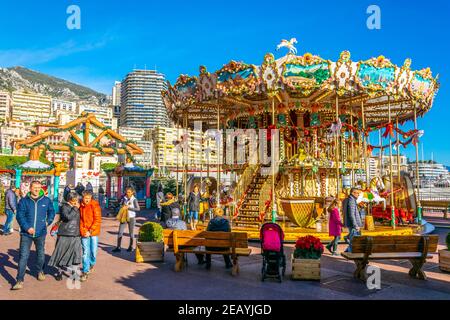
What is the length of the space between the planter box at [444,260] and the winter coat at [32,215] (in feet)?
27.2

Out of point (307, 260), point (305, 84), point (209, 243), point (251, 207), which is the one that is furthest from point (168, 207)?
point (307, 260)

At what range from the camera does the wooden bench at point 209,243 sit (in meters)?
7.95

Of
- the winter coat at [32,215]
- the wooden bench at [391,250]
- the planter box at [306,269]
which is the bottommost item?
the planter box at [306,269]

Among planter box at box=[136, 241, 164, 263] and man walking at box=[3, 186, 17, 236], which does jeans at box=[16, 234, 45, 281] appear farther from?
man walking at box=[3, 186, 17, 236]

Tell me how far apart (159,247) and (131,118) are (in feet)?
645

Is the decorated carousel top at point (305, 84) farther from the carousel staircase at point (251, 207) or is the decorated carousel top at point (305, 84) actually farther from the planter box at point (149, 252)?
the planter box at point (149, 252)

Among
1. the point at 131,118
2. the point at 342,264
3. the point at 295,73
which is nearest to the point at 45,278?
the point at 342,264

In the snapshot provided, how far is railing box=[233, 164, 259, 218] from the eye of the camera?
1688 centimetres

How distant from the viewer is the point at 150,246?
910cm

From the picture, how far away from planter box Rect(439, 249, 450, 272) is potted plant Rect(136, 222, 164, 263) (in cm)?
634

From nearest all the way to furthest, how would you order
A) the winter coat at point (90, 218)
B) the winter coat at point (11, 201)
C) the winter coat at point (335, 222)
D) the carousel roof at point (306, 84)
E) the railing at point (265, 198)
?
1. the winter coat at point (90, 218)
2. the winter coat at point (335, 222)
3. the winter coat at point (11, 201)
4. the carousel roof at point (306, 84)
5. the railing at point (265, 198)

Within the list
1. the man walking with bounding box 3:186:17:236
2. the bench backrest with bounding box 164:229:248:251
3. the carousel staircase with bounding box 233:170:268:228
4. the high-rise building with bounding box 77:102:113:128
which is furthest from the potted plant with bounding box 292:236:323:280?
the high-rise building with bounding box 77:102:113:128

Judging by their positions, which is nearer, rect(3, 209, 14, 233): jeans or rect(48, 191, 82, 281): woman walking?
rect(48, 191, 82, 281): woman walking

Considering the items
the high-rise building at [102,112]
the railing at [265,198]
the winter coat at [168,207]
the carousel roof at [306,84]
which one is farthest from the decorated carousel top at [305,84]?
the high-rise building at [102,112]
